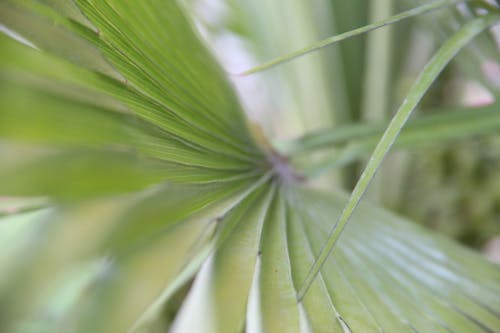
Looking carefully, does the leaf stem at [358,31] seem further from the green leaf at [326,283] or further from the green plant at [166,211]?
the green leaf at [326,283]

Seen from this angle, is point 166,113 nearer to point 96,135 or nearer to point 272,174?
point 96,135

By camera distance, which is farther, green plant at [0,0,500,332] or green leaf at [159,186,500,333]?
green leaf at [159,186,500,333]

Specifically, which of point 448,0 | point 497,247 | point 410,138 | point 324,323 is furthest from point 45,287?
point 497,247

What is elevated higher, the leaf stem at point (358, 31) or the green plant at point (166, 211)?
the leaf stem at point (358, 31)

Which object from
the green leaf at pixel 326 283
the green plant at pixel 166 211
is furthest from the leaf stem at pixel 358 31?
the green leaf at pixel 326 283

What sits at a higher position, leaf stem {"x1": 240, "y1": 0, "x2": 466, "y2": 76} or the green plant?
leaf stem {"x1": 240, "y1": 0, "x2": 466, "y2": 76}

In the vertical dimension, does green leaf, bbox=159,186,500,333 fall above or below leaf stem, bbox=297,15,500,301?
below

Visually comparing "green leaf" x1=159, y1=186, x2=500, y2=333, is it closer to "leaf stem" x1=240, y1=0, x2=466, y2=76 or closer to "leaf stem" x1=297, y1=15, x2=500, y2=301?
"leaf stem" x1=297, y1=15, x2=500, y2=301

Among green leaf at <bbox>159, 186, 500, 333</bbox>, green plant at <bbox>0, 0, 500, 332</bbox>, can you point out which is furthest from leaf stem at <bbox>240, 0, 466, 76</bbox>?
green leaf at <bbox>159, 186, 500, 333</bbox>

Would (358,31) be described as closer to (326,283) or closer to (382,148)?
(382,148)
